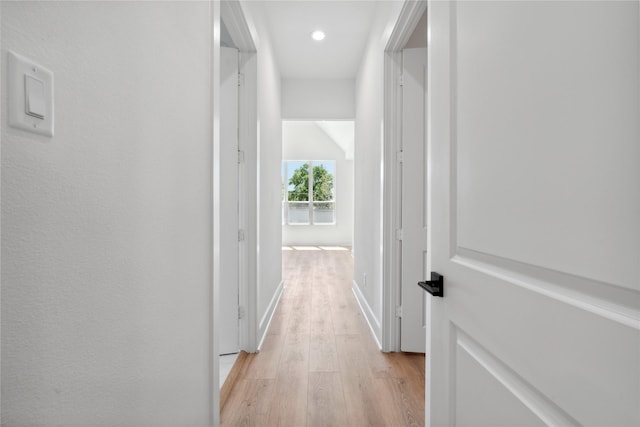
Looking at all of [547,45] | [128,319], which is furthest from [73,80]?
[547,45]

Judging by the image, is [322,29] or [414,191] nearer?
[414,191]

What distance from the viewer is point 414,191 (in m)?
2.35

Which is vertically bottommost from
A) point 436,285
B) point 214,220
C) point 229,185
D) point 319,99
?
point 436,285

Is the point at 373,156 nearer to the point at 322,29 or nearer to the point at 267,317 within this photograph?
the point at 322,29

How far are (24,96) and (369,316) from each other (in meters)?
2.85

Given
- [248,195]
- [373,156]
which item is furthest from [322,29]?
[248,195]

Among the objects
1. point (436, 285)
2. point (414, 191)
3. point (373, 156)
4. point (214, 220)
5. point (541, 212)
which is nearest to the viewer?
point (541, 212)

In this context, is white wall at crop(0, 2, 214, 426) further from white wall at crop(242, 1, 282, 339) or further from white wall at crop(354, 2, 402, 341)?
white wall at crop(354, 2, 402, 341)

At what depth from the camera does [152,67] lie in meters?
0.88

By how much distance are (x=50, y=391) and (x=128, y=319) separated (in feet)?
0.73

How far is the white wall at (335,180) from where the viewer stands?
28.0 feet

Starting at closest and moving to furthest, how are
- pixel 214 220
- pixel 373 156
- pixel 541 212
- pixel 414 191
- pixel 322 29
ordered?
1. pixel 541 212
2. pixel 214 220
3. pixel 414 191
4. pixel 373 156
5. pixel 322 29

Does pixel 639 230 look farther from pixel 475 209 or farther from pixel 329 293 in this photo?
pixel 329 293

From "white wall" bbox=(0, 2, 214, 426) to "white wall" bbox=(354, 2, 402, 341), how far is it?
1647mm
